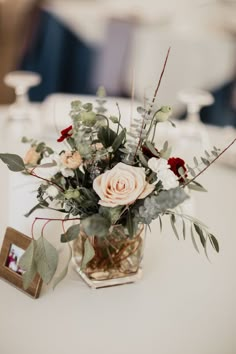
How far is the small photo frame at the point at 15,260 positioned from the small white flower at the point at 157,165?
27cm

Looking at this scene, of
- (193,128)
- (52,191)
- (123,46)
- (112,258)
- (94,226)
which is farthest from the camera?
(123,46)

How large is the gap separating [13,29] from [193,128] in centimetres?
177

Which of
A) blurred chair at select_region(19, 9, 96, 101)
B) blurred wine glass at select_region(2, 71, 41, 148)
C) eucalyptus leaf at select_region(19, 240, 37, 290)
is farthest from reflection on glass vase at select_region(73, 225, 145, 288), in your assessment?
blurred chair at select_region(19, 9, 96, 101)

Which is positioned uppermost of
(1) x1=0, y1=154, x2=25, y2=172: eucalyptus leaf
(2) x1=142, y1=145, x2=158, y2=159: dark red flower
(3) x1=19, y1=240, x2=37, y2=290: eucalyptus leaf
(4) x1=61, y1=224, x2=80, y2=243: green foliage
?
(2) x1=142, y1=145, x2=158, y2=159: dark red flower

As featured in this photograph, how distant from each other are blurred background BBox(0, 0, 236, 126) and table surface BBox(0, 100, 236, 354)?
5.32 feet

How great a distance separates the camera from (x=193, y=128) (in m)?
1.73

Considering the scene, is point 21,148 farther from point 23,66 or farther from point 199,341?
point 23,66

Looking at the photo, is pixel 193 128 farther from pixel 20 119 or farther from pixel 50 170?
pixel 50 170

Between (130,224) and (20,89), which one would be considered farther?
(20,89)

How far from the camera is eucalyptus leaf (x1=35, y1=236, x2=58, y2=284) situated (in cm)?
92

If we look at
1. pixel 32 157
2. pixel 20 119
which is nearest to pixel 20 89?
pixel 20 119

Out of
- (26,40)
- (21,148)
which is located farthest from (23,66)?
(21,148)

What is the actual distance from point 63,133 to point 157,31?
194 cm

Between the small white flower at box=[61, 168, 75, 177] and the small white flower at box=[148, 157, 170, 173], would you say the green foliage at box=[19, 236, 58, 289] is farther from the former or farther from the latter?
the small white flower at box=[148, 157, 170, 173]
